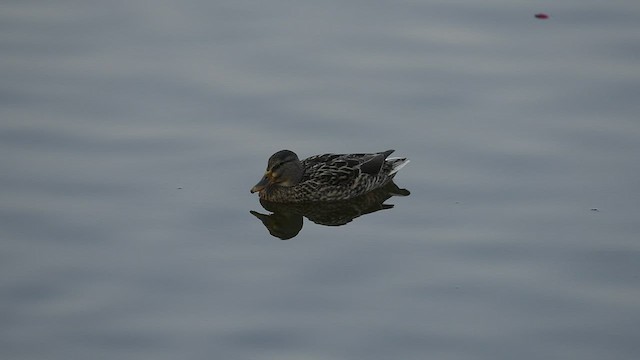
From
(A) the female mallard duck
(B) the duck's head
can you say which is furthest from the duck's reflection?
(B) the duck's head

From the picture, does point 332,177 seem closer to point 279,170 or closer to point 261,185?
point 279,170

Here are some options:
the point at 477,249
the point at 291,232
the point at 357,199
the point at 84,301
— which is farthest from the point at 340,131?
the point at 84,301

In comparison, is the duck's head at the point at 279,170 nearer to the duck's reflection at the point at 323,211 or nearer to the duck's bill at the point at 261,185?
the duck's bill at the point at 261,185

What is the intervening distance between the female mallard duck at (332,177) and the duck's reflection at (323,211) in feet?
0.24

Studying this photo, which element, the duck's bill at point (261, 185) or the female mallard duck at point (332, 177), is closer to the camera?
the duck's bill at point (261, 185)

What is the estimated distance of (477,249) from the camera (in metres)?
10.8

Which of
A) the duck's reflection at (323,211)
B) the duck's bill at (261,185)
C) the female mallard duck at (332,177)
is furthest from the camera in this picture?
the female mallard duck at (332,177)

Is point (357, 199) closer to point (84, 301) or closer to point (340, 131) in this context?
point (340, 131)

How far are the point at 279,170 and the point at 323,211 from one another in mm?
557

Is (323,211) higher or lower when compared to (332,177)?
lower

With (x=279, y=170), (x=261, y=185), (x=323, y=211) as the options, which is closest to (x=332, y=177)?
(x=323, y=211)

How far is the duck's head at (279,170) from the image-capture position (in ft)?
39.7

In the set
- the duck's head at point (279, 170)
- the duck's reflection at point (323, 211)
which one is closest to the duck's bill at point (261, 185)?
the duck's head at point (279, 170)

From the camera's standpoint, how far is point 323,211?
12.3 m
